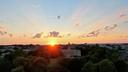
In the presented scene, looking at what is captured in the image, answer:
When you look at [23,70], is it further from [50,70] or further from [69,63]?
[69,63]

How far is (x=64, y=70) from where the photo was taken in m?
45.6

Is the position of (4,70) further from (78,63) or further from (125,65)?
(125,65)

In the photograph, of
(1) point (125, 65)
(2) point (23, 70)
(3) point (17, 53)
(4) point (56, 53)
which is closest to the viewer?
(2) point (23, 70)

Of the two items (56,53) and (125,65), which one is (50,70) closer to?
(125,65)

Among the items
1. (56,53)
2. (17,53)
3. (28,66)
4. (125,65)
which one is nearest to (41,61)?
(28,66)

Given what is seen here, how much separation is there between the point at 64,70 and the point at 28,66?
5.11m

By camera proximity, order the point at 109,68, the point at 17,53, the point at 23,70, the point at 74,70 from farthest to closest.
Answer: the point at 17,53
the point at 74,70
the point at 109,68
the point at 23,70

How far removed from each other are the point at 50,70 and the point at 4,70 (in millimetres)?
10697

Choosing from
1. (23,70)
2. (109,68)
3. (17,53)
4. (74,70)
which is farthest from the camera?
(17,53)

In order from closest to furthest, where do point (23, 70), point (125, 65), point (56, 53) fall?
point (23, 70) → point (125, 65) → point (56, 53)

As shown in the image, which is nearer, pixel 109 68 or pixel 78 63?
pixel 109 68

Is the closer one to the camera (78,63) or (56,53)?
(78,63)

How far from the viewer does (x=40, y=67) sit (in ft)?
141

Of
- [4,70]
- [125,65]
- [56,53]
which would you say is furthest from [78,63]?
[56,53]
